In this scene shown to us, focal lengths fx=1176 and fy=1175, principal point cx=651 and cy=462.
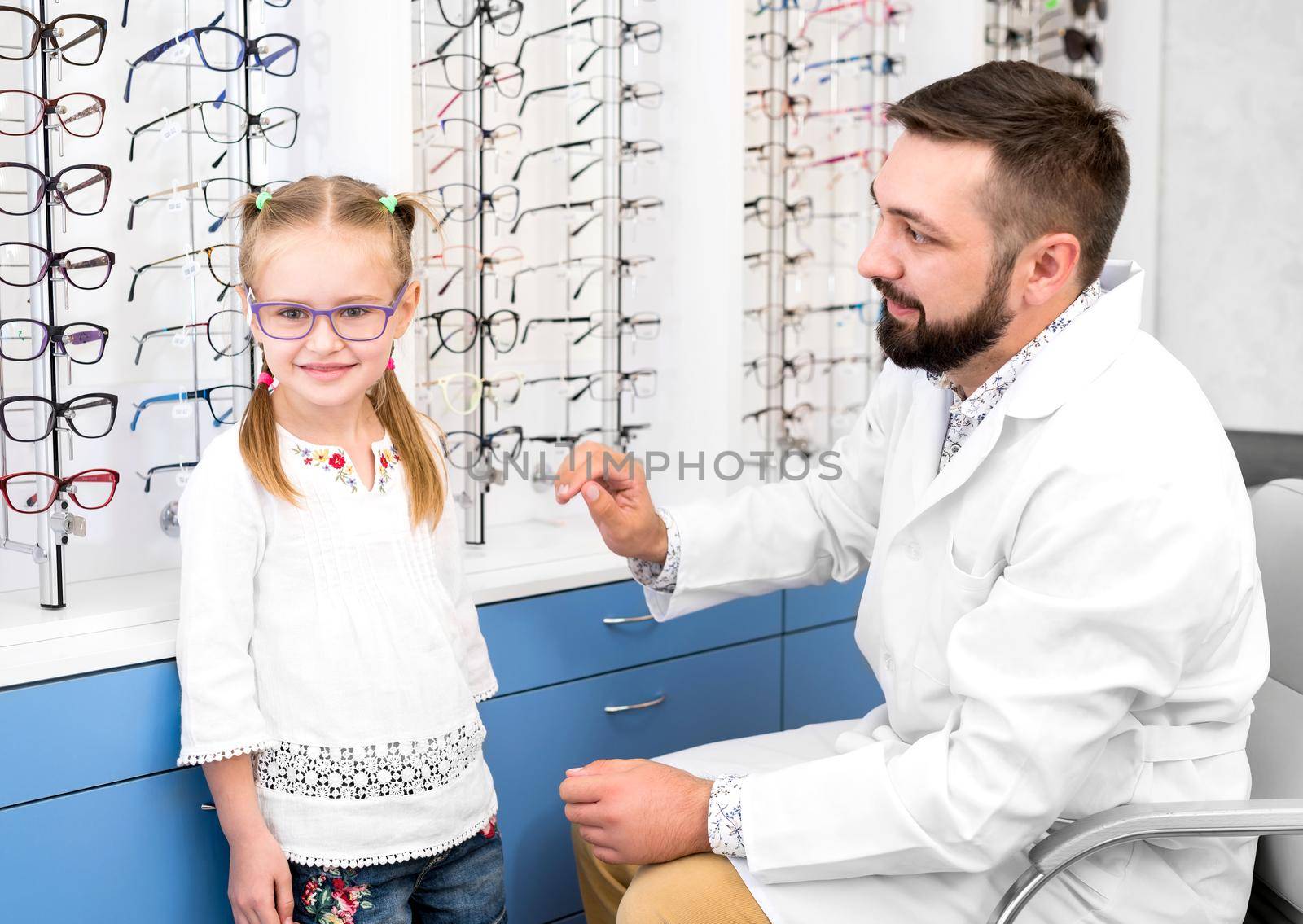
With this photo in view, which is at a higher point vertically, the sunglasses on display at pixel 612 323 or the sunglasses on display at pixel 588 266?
the sunglasses on display at pixel 588 266

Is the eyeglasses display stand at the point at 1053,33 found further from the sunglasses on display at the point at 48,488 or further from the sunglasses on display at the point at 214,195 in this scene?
the sunglasses on display at the point at 48,488

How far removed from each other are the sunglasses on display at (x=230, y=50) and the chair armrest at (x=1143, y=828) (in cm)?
154

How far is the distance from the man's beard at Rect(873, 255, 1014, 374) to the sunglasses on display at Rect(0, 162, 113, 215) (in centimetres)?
114

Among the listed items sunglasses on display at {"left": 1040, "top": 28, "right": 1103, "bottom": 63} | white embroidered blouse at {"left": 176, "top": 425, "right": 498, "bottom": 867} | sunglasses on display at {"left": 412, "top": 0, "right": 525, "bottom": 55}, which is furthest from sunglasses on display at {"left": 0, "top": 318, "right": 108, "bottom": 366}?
sunglasses on display at {"left": 1040, "top": 28, "right": 1103, "bottom": 63}

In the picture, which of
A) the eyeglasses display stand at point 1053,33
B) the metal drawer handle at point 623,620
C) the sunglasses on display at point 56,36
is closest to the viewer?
the sunglasses on display at point 56,36

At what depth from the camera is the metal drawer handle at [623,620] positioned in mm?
2047

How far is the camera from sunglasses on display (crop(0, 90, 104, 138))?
63.1 inches

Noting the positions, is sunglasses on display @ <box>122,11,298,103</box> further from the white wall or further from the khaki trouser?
the white wall

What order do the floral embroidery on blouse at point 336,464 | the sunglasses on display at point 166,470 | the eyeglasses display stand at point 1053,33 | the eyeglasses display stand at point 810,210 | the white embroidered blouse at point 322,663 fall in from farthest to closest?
the eyeglasses display stand at point 1053,33, the eyeglasses display stand at point 810,210, the sunglasses on display at point 166,470, the floral embroidery on blouse at point 336,464, the white embroidered blouse at point 322,663

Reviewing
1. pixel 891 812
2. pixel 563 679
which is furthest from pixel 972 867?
pixel 563 679

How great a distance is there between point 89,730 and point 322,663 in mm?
306

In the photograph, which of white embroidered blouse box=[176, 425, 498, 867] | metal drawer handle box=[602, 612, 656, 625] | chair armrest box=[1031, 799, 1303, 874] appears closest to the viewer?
chair armrest box=[1031, 799, 1303, 874]

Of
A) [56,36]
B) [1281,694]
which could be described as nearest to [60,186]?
[56,36]

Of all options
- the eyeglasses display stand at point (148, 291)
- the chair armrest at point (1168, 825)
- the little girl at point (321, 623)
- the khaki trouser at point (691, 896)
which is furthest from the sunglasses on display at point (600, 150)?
the chair armrest at point (1168, 825)
